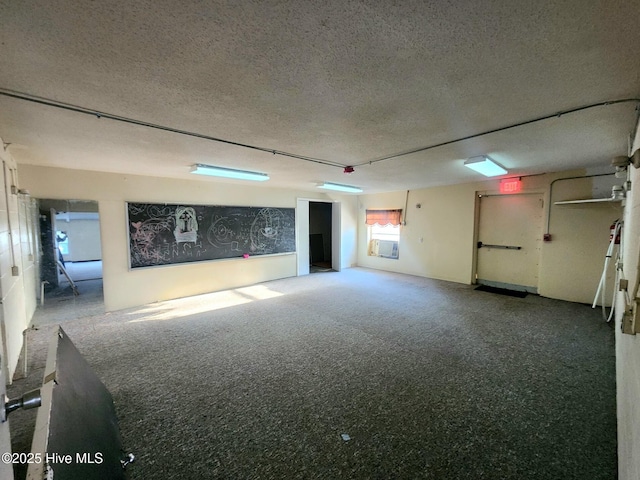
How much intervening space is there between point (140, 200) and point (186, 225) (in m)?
0.82

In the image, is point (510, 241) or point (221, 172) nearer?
point (221, 172)

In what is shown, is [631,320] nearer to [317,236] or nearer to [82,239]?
[317,236]

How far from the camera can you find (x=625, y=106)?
72.3 inches

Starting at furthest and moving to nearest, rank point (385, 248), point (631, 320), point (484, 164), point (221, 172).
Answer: point (385, 248) < point (221, 172) < point (484, 164) < point (631, 320)

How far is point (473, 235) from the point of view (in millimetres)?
5457

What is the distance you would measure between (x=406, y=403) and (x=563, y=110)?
2.53 meters

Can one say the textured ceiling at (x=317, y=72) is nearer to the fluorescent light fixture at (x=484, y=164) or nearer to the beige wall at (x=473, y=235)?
the fluorescent light fixture at (x=484, y=164)

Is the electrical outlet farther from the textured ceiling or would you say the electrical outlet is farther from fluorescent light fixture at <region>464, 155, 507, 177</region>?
fluorescent light fixture at <region>464, 155, 507, 177</region>

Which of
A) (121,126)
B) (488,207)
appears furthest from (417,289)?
(121,126)

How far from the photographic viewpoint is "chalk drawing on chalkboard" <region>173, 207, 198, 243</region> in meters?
4.74

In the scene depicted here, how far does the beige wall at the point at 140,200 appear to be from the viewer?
3.79 metres

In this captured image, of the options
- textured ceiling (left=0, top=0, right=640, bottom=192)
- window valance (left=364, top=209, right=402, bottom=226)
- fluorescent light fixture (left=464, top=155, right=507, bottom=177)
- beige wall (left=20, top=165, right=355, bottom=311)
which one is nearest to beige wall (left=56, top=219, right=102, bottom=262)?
beige wall (left=20, top=165, right=355, bottom=311)

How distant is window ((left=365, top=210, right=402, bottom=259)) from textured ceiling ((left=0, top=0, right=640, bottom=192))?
165 inches

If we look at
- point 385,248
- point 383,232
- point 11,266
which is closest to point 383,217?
point 383,232
